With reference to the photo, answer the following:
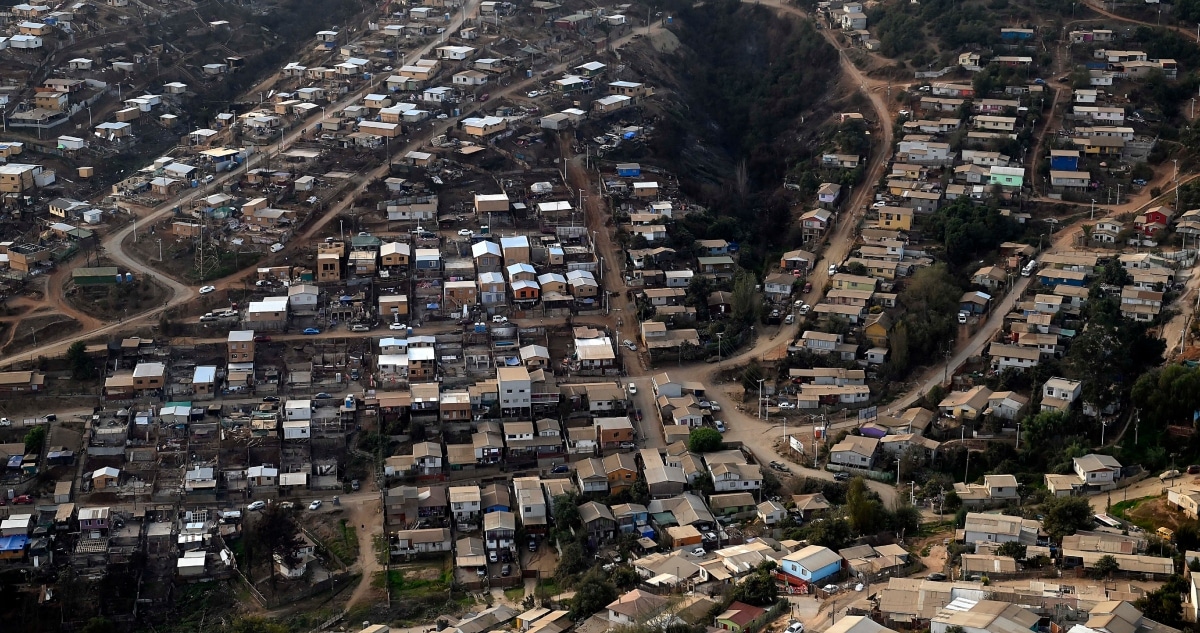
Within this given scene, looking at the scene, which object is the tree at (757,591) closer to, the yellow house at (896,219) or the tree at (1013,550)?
the tree at (1013,550)

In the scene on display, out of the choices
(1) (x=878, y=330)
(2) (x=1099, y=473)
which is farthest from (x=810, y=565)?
A: (1) (x=878, y=330)

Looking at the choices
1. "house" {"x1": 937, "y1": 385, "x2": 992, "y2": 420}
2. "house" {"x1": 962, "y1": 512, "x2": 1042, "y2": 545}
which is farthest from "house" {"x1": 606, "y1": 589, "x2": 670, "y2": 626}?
"house" {"x1": 937, "y1": 385, "x2": 992, "y2": 420}

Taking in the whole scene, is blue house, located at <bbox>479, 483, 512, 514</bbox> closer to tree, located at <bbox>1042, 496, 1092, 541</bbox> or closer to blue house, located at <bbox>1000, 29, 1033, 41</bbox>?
tree, located at <bbox>1042, 496, 1092, 541</bbox>

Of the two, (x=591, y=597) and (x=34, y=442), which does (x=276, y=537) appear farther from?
(x=591, y=597)

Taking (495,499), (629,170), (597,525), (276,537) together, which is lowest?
(276,537)

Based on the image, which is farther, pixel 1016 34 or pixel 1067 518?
pixel 1016 34

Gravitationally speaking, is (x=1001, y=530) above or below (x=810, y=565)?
above
